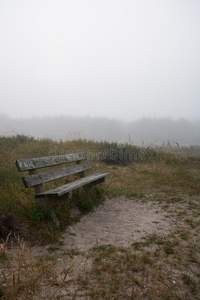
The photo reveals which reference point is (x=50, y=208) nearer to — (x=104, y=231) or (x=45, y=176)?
(x=45, y=176)

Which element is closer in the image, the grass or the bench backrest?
the grass

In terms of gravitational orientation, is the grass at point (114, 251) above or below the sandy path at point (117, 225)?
above

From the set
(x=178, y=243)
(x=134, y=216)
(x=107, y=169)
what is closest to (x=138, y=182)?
(x=107, y=169)

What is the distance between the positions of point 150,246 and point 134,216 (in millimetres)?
1268

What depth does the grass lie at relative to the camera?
1.84 m

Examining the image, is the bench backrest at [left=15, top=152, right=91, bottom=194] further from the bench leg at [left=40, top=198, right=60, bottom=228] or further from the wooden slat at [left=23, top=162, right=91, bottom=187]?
the bench leg at [left=40, top=198, right=60, bottom=228]

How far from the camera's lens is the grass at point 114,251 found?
1.84m

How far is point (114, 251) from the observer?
255cm

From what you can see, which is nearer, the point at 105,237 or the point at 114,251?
the point at 114,251

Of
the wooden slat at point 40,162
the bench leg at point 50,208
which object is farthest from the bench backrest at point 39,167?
the bench leg at point 50,208

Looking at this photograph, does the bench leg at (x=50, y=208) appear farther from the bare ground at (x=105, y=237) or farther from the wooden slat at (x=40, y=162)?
the wooden slat at (x=40, y=162)

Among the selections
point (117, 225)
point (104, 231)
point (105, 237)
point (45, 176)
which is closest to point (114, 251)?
point (105, 237)

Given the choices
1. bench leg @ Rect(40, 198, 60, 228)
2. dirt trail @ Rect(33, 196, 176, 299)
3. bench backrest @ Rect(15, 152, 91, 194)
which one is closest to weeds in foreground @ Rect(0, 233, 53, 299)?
dirt trail @ Rect(33, 196, 176, 299)

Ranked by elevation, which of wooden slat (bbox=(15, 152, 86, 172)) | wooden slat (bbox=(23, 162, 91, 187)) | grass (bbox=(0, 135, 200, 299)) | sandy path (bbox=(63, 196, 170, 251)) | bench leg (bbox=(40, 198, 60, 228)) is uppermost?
wooden slat (bbox=(15, 152, 86, 172))
